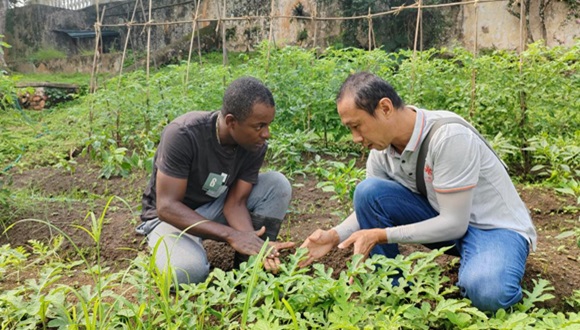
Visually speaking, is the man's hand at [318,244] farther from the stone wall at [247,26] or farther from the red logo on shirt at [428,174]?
the stone wall at [247,26]

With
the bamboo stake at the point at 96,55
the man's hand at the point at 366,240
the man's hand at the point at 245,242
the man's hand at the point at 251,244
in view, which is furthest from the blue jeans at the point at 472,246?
the bamboo stake at the point at 96,55

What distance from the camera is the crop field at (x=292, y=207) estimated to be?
2.21 metres

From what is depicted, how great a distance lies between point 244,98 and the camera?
2803 mm

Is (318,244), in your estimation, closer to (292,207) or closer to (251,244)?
(251,244)

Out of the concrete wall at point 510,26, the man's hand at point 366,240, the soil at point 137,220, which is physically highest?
the concrete wall at point 510,26

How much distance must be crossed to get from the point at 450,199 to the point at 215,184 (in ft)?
4.37

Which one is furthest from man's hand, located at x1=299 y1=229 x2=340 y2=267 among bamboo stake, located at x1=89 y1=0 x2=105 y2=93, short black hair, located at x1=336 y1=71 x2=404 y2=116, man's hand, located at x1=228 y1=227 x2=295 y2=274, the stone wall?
the stone wall

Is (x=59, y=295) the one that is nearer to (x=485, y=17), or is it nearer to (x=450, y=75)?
(x=450, y=75)

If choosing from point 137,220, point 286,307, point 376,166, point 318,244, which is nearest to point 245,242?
point 318,244

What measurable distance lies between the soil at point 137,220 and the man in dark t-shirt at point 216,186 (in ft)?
1.00

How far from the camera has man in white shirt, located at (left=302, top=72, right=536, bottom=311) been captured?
7.73 ft

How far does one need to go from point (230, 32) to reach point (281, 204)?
14506 millimetres

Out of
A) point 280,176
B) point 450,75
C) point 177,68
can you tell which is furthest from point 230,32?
point 280,176

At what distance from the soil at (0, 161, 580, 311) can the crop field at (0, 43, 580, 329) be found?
1 cm
